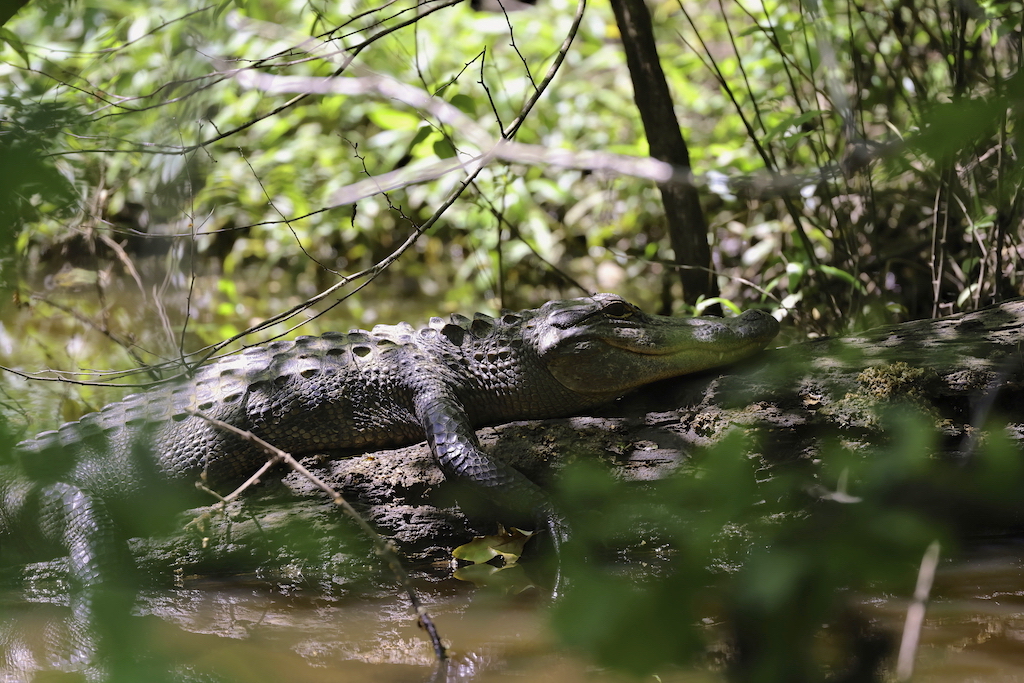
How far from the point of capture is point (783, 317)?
493cm

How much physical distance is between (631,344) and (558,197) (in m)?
3.98

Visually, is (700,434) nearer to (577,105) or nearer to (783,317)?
(783,317)

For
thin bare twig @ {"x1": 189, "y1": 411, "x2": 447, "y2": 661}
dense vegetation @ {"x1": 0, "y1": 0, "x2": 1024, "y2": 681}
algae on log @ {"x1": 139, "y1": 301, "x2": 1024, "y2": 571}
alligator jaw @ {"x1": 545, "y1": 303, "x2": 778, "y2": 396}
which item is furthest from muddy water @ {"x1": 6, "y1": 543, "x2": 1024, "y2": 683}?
alligator jaw @ {"x1": 545, "y1": 303, "x2": 778, "y2": 396}

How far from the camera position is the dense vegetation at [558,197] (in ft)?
2.24

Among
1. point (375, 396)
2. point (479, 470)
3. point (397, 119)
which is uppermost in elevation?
point (397, 119)

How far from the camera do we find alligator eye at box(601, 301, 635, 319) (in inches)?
133

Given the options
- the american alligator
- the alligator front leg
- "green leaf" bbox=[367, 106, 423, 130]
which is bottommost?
the alligator front leg

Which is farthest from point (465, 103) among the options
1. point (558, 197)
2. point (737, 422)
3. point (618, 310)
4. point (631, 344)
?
point (558, 197)

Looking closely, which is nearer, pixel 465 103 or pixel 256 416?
pixel 256 416

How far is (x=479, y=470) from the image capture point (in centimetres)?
292

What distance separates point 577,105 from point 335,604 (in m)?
6.15

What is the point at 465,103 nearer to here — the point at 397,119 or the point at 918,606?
the point at 397,119

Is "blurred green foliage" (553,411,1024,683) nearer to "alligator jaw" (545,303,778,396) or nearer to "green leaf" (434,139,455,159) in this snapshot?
"alligator jaw" (545,303,778,396)

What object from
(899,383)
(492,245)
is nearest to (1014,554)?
(899,383)
